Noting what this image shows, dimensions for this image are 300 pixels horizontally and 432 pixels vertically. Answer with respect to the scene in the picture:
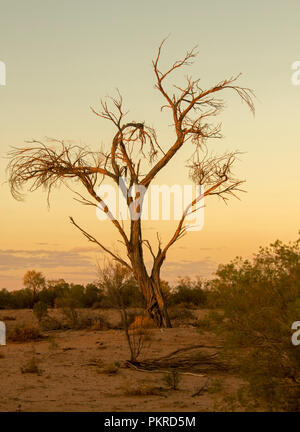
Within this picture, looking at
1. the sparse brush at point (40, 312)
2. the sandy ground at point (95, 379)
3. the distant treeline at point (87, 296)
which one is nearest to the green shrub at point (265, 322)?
the sandy ground at point (95, 379)

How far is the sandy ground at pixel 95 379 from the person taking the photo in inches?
364

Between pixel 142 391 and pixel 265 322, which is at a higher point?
pixel 265 322

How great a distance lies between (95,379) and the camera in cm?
1155

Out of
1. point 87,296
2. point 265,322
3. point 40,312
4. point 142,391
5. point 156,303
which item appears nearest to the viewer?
point 265,322

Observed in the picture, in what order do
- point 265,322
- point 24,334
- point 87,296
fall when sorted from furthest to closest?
point 87,296
point 24,334
point 265,322

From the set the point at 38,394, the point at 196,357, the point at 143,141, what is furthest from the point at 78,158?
the point at 38,394

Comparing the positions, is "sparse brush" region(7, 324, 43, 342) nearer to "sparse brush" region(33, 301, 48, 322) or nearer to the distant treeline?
"sparse brush" region(33, 301, 48, 322)

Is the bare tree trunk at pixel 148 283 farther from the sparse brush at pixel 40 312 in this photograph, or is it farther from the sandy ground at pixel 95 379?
the sparse brush at pixel 40 312

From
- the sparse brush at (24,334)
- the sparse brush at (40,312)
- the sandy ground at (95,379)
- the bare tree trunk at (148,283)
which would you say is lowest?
Answer: the sandy ground at (95,379)

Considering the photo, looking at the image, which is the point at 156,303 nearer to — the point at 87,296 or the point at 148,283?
the point at 148,283

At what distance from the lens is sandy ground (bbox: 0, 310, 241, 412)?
30.4 feet

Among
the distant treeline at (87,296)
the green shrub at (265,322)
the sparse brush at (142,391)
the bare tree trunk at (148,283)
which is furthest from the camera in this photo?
the distant treeline at (87,296)

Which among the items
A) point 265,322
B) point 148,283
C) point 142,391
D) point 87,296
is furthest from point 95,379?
point 87,296
